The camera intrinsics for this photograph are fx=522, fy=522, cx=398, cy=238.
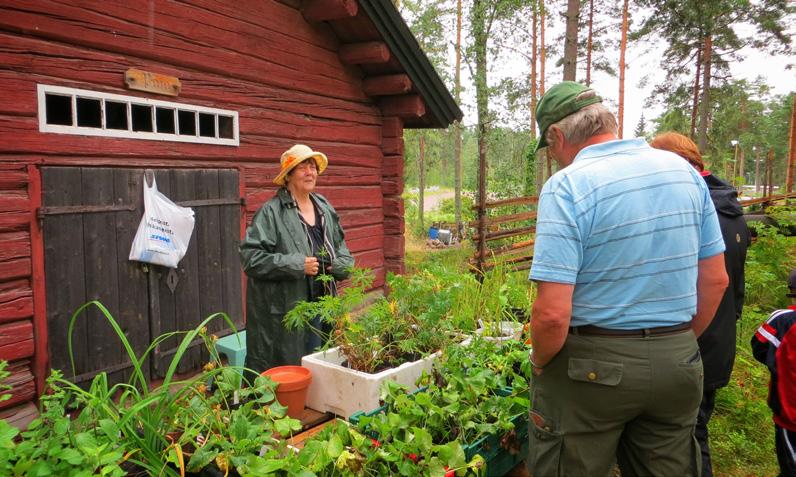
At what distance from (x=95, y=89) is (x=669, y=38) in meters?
21.1

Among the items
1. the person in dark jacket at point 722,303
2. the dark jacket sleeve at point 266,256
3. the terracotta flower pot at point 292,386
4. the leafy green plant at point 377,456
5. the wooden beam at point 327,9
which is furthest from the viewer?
the wooden beam at point 327,9

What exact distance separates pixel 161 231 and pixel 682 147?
396 centimetres

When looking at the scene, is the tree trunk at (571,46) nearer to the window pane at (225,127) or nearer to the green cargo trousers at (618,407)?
the window pane at (225,127)

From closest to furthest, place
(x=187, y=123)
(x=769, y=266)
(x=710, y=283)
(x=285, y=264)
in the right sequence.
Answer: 1. (x=710, y=283)
2. (x=285, y=264)
3. (x=187, y=123)
4. (x=769, y=266)

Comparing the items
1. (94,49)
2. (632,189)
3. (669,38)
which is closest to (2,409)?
(94,49)

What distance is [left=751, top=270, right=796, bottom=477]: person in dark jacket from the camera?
2557 millimetres

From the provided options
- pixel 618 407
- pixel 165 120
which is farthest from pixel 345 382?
pixel 165 120

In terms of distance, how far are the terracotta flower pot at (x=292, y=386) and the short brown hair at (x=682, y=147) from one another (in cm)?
230

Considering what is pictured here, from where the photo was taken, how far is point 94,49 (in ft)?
13.1

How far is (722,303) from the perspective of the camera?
8.84ft

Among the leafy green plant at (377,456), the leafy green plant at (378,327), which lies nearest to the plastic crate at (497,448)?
the leafy green plant at (377,456)

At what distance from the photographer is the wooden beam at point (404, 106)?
6.72m

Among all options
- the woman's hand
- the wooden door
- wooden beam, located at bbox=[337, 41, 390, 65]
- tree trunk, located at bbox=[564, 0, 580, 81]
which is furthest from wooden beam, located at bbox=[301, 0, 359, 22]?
tree trunk, located at bbox=[564, 0, 580, 81]

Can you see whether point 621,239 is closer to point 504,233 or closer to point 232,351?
point 232,351
